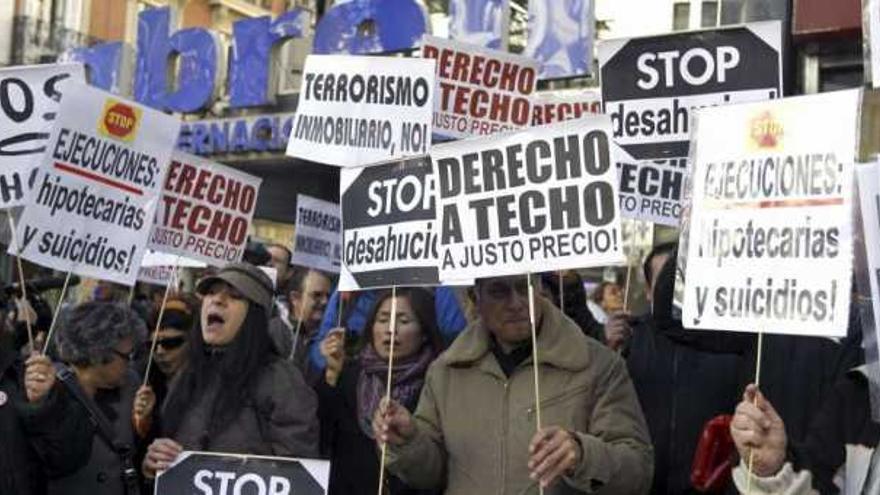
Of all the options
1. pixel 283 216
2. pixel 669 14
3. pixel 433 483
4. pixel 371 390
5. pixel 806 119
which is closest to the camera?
pixel 806 119

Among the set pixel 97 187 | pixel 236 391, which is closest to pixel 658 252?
pixel 236 391

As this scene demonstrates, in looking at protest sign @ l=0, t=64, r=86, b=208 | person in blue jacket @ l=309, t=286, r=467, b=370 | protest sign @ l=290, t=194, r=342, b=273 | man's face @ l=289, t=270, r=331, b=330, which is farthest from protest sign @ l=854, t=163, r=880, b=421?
protest sign @ l=290, t=194, r=342, b=273

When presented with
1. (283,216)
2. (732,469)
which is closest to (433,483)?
(732,469)

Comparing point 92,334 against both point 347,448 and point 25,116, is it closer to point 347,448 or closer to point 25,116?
point 347,448

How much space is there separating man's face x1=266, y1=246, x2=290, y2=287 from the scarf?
3.50m

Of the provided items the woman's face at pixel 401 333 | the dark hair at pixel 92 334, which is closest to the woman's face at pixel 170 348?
the dark hair at pixel 92 334

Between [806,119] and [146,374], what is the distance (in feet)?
9.46

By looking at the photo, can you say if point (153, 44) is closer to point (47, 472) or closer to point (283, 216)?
point (283, 216)

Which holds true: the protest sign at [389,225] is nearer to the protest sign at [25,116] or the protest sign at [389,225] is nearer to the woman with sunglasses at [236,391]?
the woman with sunglasses at [236,391]

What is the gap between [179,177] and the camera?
6.70m

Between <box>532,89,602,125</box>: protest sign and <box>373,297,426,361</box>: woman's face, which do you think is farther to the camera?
<box>532,89,602,125</box>: protest sign

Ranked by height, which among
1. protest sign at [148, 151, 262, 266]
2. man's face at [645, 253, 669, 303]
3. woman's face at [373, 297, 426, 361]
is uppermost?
protest sign at [148, 151, 262, 266]

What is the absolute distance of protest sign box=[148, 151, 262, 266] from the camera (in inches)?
263

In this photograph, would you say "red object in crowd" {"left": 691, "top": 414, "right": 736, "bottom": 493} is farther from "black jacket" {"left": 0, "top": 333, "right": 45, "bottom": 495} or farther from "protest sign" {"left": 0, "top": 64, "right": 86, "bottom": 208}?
"protest sign" {"left": 0, "top": 64, "right": 86, "bottom": 208}
